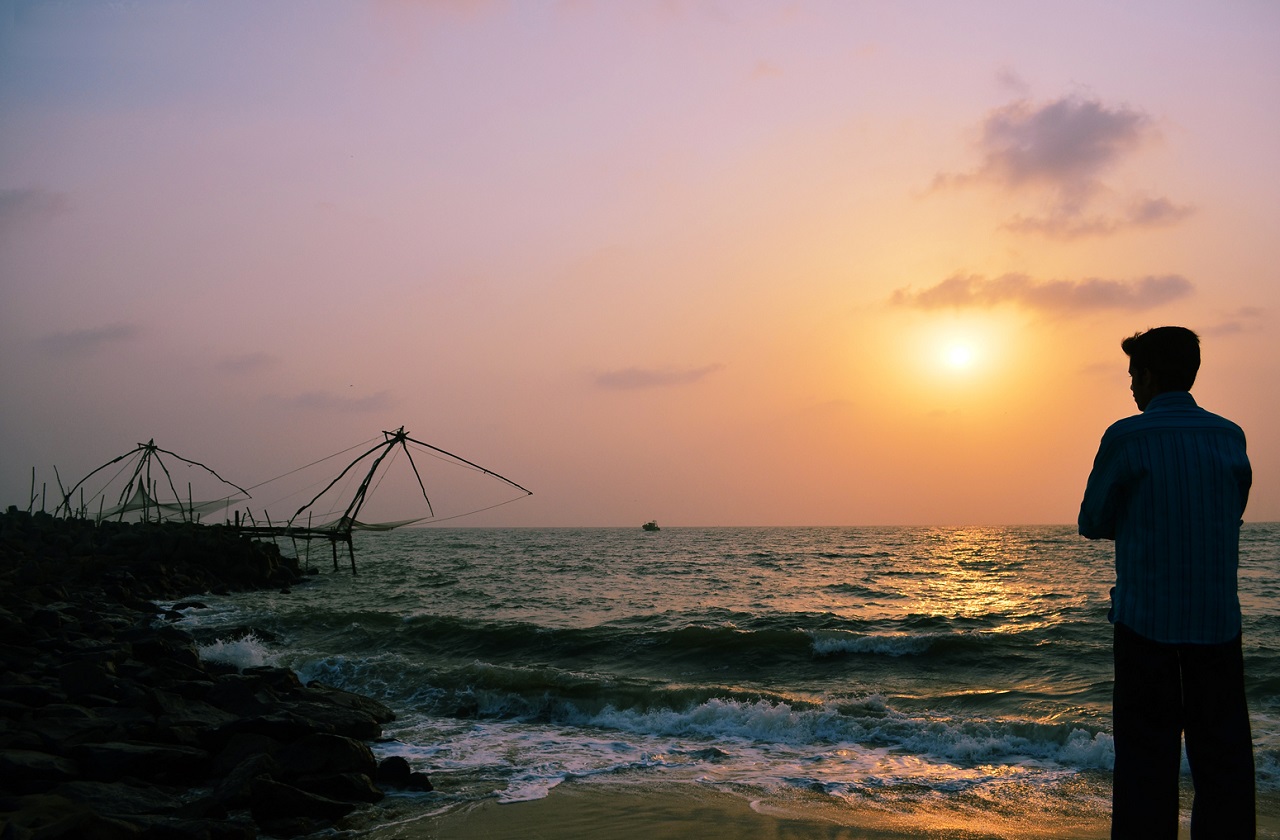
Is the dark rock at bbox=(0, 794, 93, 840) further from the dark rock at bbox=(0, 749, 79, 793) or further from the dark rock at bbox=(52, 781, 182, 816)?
the dark rock at bbox=(0, 749, 79, 793)

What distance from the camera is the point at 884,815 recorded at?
630 cm

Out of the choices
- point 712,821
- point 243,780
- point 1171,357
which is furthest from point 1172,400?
point 243,780

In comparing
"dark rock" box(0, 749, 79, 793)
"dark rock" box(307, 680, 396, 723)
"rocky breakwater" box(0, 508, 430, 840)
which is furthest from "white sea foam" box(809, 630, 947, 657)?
"dark rock" box(0, 749, 79, 793)

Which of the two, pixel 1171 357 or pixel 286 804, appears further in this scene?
pixel 286 804

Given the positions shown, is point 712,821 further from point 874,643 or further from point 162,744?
point 874,643

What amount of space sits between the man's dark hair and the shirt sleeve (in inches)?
12.9

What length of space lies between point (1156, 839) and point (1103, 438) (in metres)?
1.41

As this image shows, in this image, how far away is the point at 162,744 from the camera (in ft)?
22.2

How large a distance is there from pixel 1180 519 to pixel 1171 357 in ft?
2.05

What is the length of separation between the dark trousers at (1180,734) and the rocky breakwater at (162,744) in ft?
15.4

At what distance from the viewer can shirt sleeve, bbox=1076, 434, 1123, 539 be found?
10.4ft

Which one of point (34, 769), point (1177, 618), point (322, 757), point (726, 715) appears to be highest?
point (1177, 618)

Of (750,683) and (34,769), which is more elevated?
(34,769)

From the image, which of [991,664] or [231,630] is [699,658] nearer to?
[991,664]
